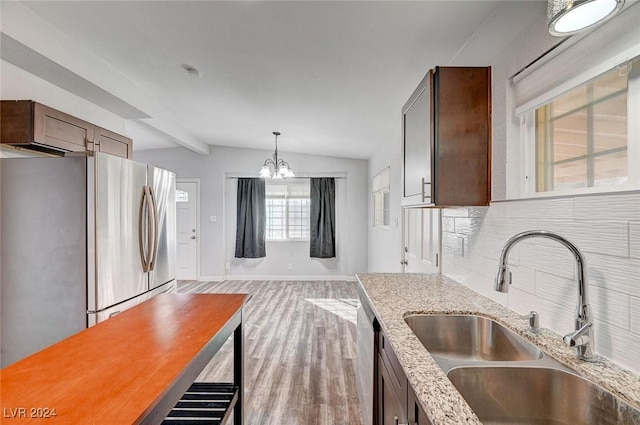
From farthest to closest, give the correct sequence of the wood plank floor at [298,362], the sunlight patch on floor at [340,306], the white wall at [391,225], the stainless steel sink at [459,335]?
the sunlight patch on floor at [340,306] < the white wall at [391,225] < the wood plank floor at [298,362] < the stainless steel sink at [459,335]

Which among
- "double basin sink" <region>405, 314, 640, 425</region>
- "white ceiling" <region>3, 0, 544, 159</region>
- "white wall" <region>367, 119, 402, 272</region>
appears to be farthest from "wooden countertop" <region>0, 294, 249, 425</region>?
"white wall" <region>367, 119, 402, 272</region>

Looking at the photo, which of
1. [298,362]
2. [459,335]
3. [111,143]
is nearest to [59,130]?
[111,143]

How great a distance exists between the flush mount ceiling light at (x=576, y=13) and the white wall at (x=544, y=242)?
0.64ft

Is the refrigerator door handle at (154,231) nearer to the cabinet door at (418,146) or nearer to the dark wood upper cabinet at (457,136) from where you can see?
the cabinet door at (418,146)

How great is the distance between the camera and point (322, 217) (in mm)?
5996

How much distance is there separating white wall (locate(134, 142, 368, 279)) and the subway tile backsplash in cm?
434

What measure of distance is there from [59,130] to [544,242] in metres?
3.11

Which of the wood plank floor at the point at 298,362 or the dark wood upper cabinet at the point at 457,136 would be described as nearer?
the dark wood upper cabinet at the point at 457,136

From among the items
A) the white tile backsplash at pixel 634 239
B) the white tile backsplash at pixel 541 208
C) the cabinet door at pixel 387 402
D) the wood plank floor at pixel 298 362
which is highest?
the white tile backsplash at pixel 541 208

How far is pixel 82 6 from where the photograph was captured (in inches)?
73.8

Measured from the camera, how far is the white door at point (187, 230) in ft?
19.6

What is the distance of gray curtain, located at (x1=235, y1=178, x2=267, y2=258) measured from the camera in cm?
596

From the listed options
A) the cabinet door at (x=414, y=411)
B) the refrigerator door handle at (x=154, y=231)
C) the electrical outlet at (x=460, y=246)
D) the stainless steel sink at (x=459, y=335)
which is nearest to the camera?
the cabinet door at (x=414, y=411)

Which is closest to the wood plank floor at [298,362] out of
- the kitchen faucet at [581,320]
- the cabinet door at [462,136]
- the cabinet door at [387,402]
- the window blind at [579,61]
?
the cabinet door at [387,402]
